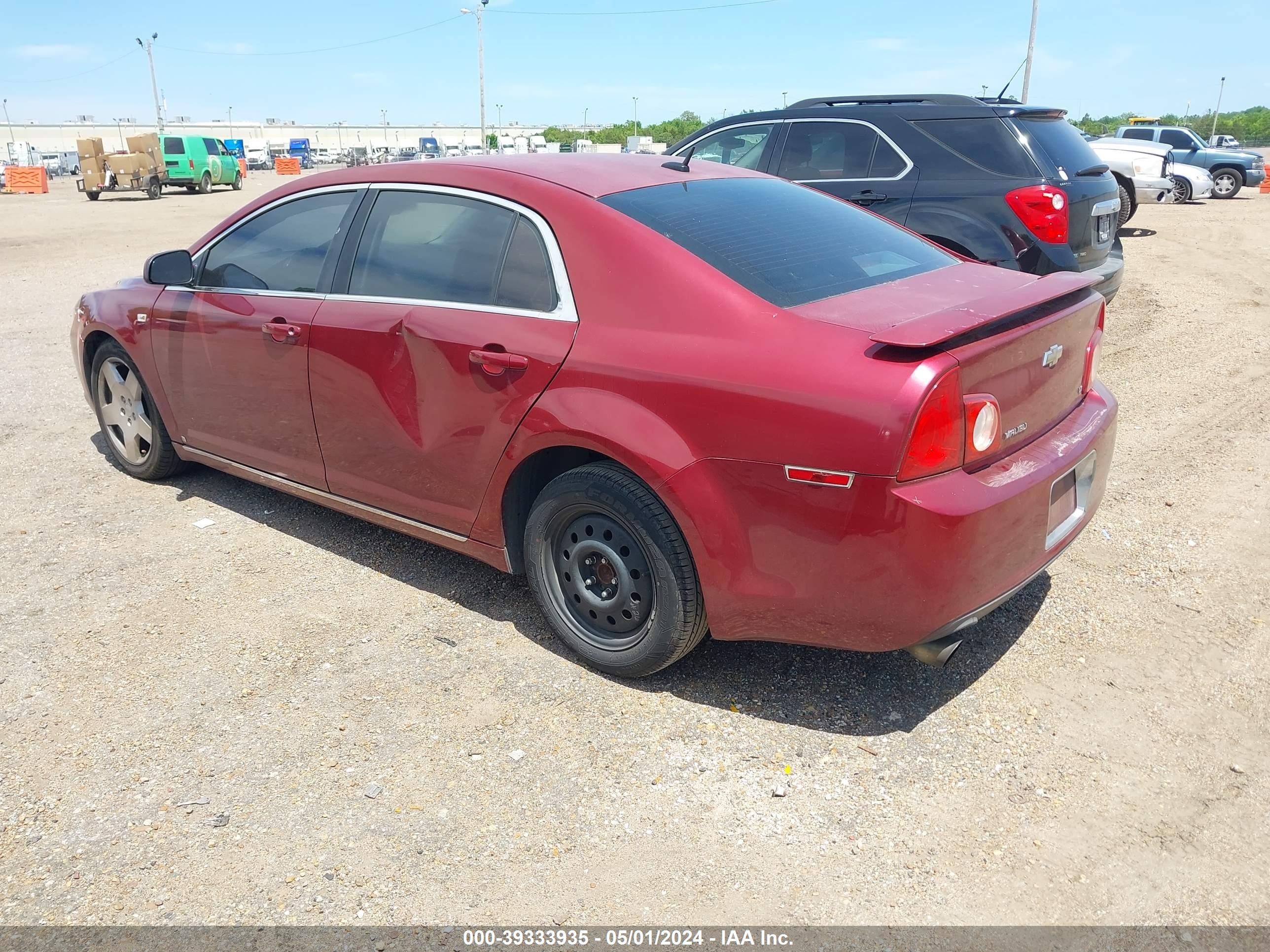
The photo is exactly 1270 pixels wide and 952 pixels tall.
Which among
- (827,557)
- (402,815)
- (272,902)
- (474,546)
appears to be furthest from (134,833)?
(827,557)

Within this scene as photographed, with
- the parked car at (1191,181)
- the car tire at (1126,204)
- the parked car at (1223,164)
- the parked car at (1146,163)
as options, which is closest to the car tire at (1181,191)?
the parked car at (1191,181)

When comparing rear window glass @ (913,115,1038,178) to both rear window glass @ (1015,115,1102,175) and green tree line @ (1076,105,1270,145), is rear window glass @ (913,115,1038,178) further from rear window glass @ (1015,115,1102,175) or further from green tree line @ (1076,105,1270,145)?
green tree line @ (1076,105,1270,145)

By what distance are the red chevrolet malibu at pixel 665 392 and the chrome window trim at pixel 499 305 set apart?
0.01m

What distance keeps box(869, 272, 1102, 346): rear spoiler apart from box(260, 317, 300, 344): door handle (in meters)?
2.50

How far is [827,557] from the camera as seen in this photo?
275cm

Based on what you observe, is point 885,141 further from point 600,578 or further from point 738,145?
point 600,578

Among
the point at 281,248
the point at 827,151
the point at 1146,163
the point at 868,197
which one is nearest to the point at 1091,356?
the point at 281,248

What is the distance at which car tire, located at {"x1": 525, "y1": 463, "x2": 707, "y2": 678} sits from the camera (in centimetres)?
307

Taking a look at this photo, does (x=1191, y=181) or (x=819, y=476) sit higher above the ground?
(x=1191, y=181)

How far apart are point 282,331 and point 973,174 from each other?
476cm

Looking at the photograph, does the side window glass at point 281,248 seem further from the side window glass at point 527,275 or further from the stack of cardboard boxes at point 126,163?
the stack of cardboard boxes at point 126,163

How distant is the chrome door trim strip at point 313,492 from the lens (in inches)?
151

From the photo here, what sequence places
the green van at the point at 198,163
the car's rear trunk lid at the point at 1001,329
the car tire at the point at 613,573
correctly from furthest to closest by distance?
the green van at the point at 198,163, the car tire at the point at 613,573, the car's rear trunk lid at the point at 1001,329

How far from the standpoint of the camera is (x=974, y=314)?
2.85 meters
